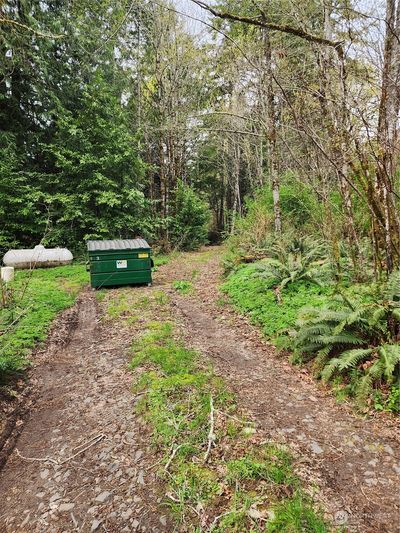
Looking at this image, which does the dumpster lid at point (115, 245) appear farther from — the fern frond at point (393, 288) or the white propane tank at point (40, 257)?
the fern frond at point (393, 288)

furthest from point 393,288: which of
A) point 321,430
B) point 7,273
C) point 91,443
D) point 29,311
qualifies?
point 7,273

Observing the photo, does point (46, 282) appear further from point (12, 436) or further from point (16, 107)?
point (16, 107)

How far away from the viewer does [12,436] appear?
10.2ft

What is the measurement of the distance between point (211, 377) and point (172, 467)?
4.39ft

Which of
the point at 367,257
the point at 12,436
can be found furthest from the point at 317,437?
the point at 367,257

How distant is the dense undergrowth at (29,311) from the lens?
14.2 feet

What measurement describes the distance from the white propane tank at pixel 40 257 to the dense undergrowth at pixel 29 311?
3.70ft

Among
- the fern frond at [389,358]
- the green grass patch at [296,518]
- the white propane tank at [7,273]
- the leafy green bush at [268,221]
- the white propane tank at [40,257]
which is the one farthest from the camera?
the white propane tank at [40,257]

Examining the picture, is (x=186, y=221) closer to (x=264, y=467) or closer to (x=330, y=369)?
(x=330, y=369)

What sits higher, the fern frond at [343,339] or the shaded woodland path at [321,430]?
the fern frond at [343,339]

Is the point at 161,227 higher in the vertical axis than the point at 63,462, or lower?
higher

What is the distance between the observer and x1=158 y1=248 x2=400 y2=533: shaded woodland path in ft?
7.16

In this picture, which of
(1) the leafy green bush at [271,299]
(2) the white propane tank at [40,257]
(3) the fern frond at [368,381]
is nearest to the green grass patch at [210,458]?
(3) the fern frond at [368,381]

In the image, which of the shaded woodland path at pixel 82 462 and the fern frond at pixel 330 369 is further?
the fern frond at pixel 330 369
